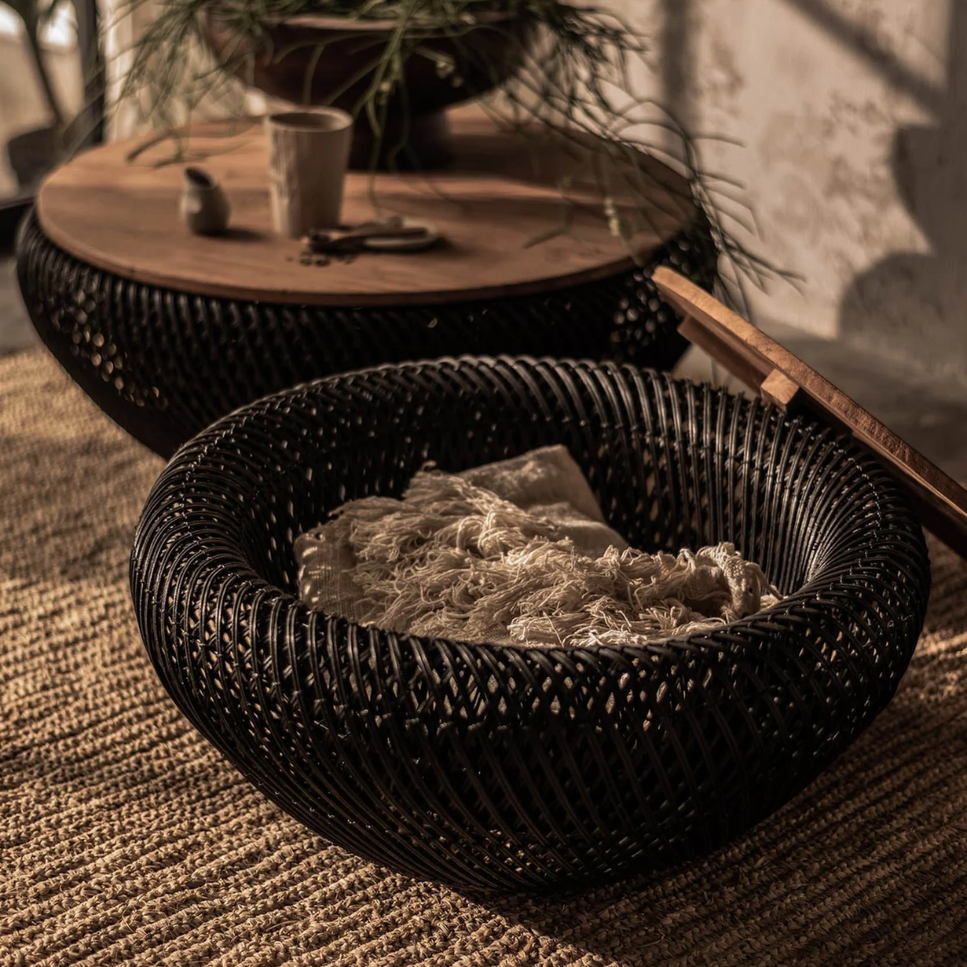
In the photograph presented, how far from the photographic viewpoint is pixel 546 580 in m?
1.10

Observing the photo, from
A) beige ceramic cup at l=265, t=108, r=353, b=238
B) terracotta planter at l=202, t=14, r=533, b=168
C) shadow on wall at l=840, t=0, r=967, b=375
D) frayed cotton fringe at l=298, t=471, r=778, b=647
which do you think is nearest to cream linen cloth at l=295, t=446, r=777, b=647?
frayed cotton fringe at l=298, t=471, r=778, b=647

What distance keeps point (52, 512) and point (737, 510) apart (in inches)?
39.3

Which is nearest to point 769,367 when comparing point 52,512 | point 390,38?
point 390,38

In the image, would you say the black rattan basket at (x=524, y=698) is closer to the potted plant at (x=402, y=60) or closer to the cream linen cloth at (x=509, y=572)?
the cream linen cloth at (x=509, y=572)

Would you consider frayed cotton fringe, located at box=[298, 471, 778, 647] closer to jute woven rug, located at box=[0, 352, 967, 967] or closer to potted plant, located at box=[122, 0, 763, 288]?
jute woven rug, located at box=[0, 352, 967, 967]

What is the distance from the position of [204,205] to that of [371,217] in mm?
219

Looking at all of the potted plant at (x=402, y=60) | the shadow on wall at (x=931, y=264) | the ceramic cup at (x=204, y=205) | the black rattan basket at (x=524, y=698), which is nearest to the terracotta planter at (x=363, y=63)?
the potted plant at (x=402, y=60)

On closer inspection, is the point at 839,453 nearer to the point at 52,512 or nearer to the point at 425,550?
the point at 425,550

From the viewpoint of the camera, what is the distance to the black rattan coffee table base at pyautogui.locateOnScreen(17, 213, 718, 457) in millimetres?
1425

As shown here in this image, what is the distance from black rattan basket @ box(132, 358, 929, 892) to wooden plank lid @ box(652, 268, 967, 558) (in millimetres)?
43

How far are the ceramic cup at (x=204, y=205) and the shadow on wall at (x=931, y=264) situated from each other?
1277 millimetres

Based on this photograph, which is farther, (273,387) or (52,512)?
(52,512)

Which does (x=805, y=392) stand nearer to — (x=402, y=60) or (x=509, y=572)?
(x=509, y=572)

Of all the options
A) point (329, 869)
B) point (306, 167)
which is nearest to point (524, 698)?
point (329, 869)
